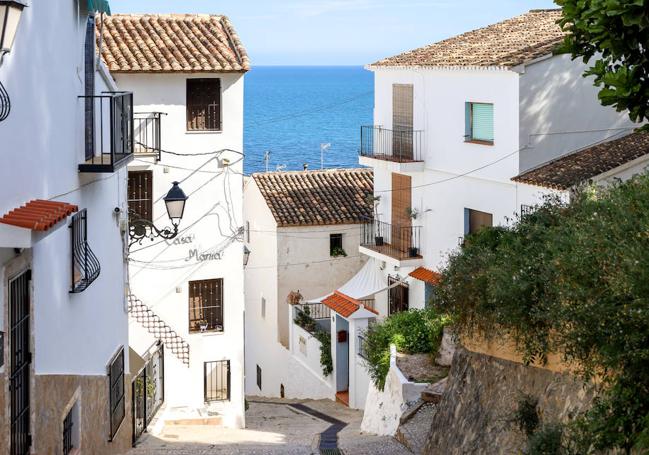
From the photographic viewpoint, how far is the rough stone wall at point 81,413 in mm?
11156

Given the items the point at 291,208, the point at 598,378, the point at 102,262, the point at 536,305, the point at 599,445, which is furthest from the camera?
the point at 291,208

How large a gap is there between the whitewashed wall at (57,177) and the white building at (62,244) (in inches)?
0.6

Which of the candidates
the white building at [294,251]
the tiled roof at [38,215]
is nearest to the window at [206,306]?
the white building at [294,251]

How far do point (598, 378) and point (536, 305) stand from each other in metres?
1.46

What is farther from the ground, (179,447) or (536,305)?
(536,305)

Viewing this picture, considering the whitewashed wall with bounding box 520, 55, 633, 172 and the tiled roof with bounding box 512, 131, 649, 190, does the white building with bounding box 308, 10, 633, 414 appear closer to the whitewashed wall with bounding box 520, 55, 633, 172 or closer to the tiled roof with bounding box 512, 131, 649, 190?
the whitewashed wall with bounding box 520, 55, 633, 172

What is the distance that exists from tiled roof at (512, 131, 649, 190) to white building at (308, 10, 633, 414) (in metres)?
0.27

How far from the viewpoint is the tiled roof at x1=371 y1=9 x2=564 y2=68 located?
25094 millimetres

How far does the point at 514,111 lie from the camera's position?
24844 millimetres

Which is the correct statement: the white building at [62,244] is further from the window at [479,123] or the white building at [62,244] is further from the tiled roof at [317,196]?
the tiled roof at [317,196]

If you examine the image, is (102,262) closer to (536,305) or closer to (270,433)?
(536,305)

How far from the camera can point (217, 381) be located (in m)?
26.2

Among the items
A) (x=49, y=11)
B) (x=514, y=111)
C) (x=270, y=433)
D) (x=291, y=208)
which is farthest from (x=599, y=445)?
(x=291, y=208)

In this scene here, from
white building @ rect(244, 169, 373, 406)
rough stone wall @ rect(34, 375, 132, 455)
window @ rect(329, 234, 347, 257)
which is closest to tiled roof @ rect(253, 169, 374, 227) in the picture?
white building @ rect(244, 169, 373, 406)
